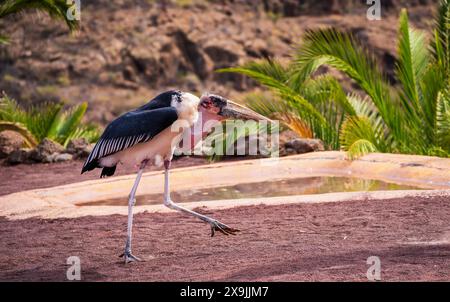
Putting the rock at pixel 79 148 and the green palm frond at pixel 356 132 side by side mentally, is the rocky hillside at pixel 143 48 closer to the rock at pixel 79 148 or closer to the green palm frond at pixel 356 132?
the rock at pixel 79 148

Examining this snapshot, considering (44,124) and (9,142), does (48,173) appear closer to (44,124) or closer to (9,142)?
(9,142)

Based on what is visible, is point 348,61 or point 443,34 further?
point 348,61

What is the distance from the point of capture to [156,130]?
6.91 metres

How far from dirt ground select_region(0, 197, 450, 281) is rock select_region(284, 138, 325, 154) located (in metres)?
3.47

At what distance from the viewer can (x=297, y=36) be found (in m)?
23.3

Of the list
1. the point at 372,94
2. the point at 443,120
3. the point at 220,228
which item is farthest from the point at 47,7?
the point at 220,228

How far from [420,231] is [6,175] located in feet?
22.6

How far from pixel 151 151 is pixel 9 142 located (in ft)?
22.9

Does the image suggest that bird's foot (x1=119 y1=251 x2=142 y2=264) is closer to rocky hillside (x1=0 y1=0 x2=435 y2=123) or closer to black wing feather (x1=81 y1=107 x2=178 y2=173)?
black wing feather (x1=81 y1=107 x2=178 y2=173)

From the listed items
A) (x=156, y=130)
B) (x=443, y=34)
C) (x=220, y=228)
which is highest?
(x=443, y=34)

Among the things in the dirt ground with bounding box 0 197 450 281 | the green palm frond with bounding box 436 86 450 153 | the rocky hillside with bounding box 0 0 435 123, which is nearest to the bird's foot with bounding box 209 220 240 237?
the dirt ground with bounding box 0 197 450 281

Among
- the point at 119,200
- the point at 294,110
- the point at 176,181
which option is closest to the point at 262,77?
the point at 294,110

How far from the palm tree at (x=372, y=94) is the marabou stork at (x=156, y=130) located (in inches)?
145

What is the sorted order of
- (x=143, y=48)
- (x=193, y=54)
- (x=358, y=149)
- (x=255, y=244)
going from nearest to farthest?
(x=255, y=244) → (x=358, y=149) → (x=143, y=48) → (x=193, y=54)
